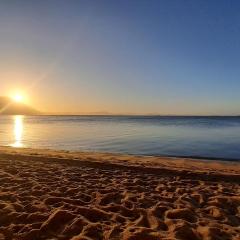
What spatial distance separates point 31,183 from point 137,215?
3.88 meters

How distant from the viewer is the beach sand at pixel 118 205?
202 inches

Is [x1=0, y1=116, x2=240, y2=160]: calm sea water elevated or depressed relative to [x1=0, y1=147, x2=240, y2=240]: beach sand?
depressed

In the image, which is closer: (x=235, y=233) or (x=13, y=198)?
(x=235, y=233)

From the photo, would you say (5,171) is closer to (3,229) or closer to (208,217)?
(3,229)

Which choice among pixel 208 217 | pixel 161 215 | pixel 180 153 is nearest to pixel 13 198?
pixel 161 215

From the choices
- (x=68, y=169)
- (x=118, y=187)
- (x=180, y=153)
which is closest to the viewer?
(x=118, y=187)

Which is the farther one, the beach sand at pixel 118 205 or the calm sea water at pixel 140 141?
the calm sea water at pixel 140 141

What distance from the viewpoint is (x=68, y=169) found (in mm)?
11445

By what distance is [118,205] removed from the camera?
6.50 metres

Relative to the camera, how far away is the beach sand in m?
5.13

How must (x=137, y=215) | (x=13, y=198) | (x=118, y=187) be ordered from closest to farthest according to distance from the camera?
1. (x=137, y=215)
2. (x=13, y=198)
3. (x=118, y=187)

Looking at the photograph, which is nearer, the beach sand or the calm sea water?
the beach sand

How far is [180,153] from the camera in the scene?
1930cm

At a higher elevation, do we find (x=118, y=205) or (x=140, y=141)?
(x=118, y=205)
